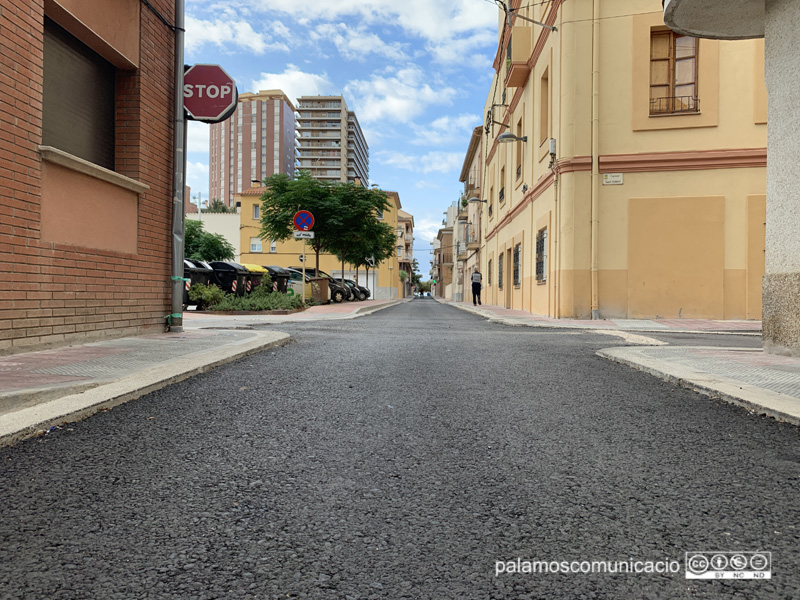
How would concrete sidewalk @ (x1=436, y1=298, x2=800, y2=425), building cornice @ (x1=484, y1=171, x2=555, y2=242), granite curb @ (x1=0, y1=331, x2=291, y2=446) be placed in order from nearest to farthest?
1. granite curb @ (x1=0, y1=331, x2=291, y2=446)
2. concrete sidewalk @ (x1=436, y1=298, x2=800, y2=425)
3. building cornice @ (x1=484, y1=171, x2=555, y2=242)

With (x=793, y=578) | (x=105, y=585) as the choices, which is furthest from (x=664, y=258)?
(x=105, y=585)

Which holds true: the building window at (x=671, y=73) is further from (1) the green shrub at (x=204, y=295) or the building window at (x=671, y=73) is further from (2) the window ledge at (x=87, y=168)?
(1) the green shrub at (x=204, y=295)

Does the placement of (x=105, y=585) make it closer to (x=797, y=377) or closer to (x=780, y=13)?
(x=797, y=377)

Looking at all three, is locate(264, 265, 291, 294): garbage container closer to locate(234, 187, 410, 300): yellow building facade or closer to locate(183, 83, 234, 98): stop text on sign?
locate(183, 83, 234, 98): stop text on sign

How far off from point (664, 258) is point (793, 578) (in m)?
13.5

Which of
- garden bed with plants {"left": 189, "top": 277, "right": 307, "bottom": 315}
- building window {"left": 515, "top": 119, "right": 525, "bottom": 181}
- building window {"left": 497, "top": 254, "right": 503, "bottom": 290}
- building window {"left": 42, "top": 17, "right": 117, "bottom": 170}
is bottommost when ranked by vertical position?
garden bed with plants {"left": 189, "top": 277, "right": 307, "bottom": 315}

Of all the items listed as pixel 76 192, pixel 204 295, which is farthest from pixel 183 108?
pixel 204 295

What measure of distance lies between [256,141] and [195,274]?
415 feet

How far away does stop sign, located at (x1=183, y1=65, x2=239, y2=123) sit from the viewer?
837 centimetres

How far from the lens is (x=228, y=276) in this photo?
61.0 feet

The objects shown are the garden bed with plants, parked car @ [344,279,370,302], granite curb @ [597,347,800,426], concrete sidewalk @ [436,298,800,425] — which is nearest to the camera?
granite curb @ [597,347,800,426]

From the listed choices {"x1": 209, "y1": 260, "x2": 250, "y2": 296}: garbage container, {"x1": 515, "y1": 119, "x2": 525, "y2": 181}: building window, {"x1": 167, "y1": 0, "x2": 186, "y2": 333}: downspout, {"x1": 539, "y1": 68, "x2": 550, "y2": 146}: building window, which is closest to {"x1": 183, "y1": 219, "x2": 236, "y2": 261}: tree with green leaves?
{"x1": 209, "y1": 260, "x2": 250, "y2": 296}: garbage container

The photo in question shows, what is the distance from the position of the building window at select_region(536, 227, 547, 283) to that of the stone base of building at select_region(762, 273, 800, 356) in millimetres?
9884

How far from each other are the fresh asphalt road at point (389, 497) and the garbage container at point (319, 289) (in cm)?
2173
